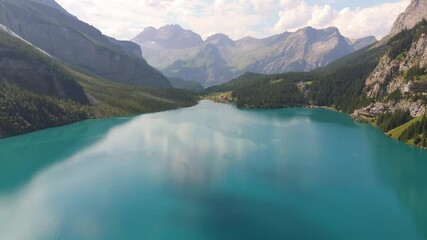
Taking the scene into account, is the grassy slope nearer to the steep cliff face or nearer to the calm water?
the calm water

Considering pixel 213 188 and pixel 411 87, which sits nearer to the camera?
pixel 213 188

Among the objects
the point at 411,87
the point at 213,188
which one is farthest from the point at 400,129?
the point at 213,188

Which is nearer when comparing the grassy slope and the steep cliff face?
the grassy slope

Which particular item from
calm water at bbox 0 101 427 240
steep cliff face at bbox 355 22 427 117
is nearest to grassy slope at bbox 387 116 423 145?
calm water at bbox 0 101 427 240

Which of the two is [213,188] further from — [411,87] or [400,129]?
[411,87]

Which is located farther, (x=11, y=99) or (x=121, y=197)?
(x=11, y=99)

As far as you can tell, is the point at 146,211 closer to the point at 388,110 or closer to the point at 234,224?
the point at 234,224

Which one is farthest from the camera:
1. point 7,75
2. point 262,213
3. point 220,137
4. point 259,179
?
point 7,75

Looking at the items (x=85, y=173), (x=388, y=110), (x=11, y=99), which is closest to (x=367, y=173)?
(x=85, y=173)
